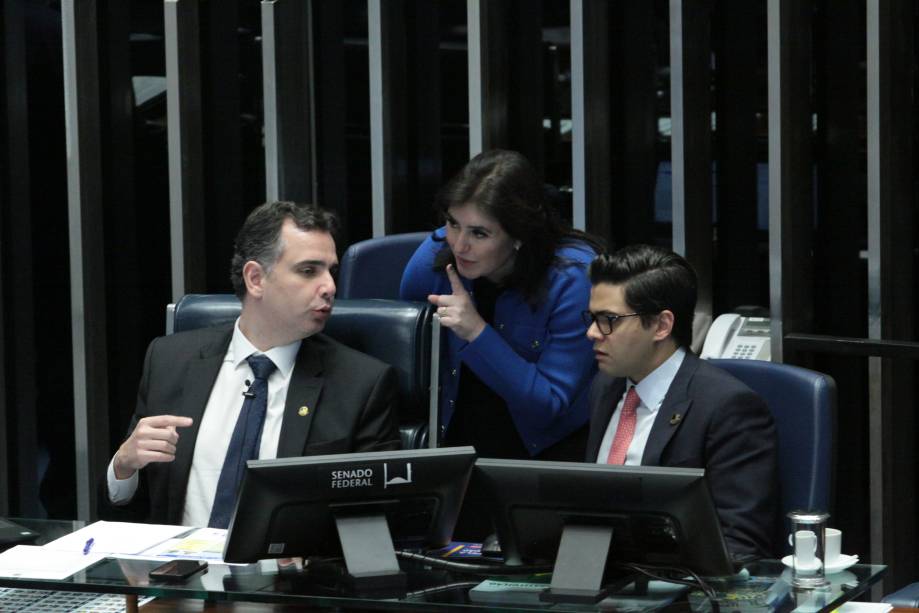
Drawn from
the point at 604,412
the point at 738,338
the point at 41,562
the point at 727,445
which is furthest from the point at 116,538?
the point at 738,338

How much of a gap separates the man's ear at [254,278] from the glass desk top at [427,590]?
0.94 metres

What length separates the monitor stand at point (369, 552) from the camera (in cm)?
→ 244

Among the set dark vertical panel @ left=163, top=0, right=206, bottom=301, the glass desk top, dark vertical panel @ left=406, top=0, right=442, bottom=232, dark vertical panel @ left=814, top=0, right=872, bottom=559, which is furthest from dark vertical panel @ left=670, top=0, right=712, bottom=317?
the glass desk top

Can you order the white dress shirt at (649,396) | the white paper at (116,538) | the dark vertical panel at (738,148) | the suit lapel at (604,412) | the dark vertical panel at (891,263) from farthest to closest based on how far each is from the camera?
the dark vertical panel at (738,148)
the dark vertical panel at (891,263)
the suit lapel at (604,412)
the white dress shirt at (649,396)
the white paper at (116,538)

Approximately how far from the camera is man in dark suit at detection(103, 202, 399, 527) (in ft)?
10.7

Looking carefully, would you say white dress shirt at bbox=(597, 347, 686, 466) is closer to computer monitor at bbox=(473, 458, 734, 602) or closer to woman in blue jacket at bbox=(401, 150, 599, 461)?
woman in blue jacket at bbox=(401, 150, 599, 461)

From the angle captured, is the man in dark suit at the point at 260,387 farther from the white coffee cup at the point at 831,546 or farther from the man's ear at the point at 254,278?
the white coffee cup at the point at 831,546

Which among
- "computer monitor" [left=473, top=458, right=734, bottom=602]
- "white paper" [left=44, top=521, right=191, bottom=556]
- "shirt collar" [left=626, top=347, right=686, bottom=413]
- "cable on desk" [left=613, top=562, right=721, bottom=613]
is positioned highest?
"shirt collar" [left=626, top=347, right=686, bottom=413]

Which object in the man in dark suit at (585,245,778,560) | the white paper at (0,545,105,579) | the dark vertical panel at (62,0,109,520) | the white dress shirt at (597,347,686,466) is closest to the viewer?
the white paper at (0,545,105,579)

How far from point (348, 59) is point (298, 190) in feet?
1.51

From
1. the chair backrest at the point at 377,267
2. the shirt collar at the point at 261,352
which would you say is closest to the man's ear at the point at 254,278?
the shirt collar at the point at 261,352

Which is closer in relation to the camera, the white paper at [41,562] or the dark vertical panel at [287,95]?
the white paper at [41,562]

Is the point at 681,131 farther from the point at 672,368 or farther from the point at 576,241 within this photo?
the point at 672,368

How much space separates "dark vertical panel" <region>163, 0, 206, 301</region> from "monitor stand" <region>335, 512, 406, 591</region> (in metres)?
2.36
